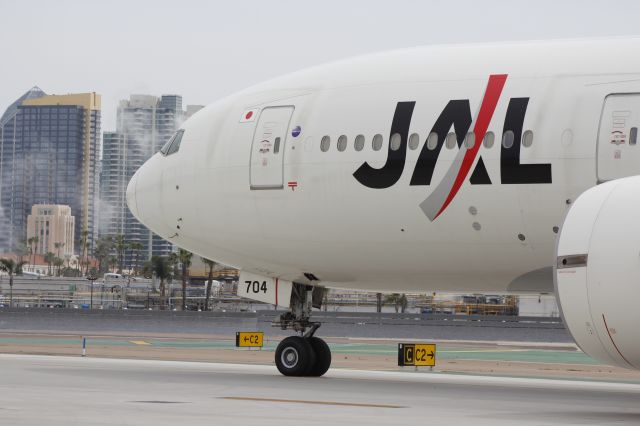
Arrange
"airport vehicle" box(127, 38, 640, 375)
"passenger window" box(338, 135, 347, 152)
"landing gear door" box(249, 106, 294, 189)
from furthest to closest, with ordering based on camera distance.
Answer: "landing gear door" box(249, 106, 294, 189) < "passenger window" box(338, 135, 347, 152) < "airport vehicle" box(127, 38, 640, 375)

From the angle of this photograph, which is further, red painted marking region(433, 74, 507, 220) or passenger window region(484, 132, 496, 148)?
red painted marking region(433, 74, 507, 220)

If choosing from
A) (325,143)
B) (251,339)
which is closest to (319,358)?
(325,143)

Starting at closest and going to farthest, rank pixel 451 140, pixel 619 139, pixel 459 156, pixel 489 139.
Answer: pixel 619 139 < pixel 489 139 < pixel 459 156 < pixel 451 140

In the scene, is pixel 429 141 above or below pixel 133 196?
above

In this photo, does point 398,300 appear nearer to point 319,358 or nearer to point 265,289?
point 265,289

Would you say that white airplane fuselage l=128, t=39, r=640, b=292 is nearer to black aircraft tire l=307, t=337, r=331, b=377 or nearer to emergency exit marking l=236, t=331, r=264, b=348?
black aircraft tire l=307, t=337, r=331, b=377

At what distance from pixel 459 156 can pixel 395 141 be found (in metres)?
1.25

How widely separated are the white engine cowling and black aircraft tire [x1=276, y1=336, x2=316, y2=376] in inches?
335

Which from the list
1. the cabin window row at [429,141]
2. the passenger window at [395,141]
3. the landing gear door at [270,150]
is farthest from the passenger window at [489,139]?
the landing gear door at [270,150]

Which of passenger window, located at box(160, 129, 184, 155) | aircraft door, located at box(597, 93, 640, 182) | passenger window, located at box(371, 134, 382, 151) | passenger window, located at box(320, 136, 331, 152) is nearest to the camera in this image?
aircraft door, located at box(597, 93, 640, 182)

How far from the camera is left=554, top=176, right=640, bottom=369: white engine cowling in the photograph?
47.1ft

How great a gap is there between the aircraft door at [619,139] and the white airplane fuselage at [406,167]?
0.02 metres

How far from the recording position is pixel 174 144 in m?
23.7

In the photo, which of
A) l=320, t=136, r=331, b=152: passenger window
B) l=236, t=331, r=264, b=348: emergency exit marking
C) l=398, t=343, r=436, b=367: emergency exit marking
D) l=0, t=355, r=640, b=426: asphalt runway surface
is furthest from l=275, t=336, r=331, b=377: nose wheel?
l=236, t=331, r=264, b=348: emergency exit marking
